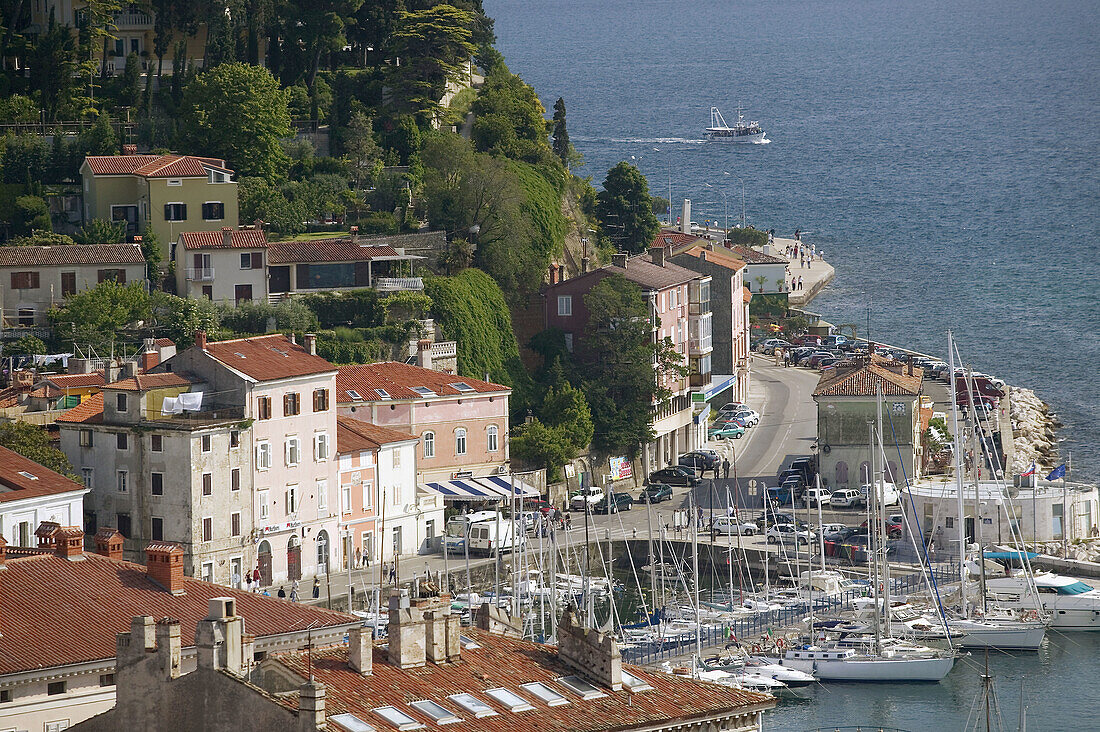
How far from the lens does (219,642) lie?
29.2m

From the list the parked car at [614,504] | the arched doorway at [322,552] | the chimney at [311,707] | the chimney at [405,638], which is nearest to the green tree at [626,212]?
the parked car at [614,504]

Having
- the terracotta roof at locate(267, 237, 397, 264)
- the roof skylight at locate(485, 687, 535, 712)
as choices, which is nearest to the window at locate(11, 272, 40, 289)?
the terracotta roof at locate(267, 237, 397, 264)

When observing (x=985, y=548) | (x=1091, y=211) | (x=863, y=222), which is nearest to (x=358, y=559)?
(x=985, y=548)

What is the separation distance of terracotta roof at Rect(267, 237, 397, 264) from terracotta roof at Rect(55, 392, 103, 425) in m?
12.9

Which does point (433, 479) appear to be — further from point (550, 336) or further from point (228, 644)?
point (228, 644)

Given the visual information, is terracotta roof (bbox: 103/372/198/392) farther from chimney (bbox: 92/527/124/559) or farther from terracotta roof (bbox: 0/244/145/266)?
chimney (bbox: 92/527/124/559)

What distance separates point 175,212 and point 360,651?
4660 centimetres

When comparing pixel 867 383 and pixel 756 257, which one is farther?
pixel 756 257

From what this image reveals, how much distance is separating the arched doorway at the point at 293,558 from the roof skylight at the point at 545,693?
3058cm

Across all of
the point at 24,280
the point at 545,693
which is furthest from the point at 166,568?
the point at 24,280

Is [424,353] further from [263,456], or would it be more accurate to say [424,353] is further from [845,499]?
[845,499]

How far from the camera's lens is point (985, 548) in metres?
69.3

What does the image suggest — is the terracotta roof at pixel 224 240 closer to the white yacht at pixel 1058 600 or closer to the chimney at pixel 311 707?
the white yacht at pixel 1058 600

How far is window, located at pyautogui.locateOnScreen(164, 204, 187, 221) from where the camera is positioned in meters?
75.8
